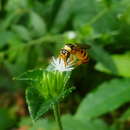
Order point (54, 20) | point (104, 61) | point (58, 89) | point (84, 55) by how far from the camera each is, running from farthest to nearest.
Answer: point (54, 20)
point (104, 61)
point (84, 55)
point (58, 89)

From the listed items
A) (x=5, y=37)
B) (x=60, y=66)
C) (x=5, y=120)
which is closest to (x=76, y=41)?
(x=5, y=37)

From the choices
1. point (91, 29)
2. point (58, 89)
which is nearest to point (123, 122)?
point (91, 29)

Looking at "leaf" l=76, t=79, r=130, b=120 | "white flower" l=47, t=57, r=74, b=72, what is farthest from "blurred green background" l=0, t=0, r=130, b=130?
"white flower" l=47, t=57, r=74, b=72

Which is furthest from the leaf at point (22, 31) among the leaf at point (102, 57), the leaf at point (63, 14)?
the leaf at point (102, 57)

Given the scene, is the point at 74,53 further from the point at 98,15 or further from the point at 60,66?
the point at 98,15

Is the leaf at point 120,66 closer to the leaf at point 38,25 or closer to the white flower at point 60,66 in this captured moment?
the leaf at point 38,25

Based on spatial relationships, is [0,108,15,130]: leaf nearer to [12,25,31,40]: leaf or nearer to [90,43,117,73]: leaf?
[12,25,31,40]: leaf

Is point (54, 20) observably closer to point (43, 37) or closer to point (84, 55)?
point (43, 37)
